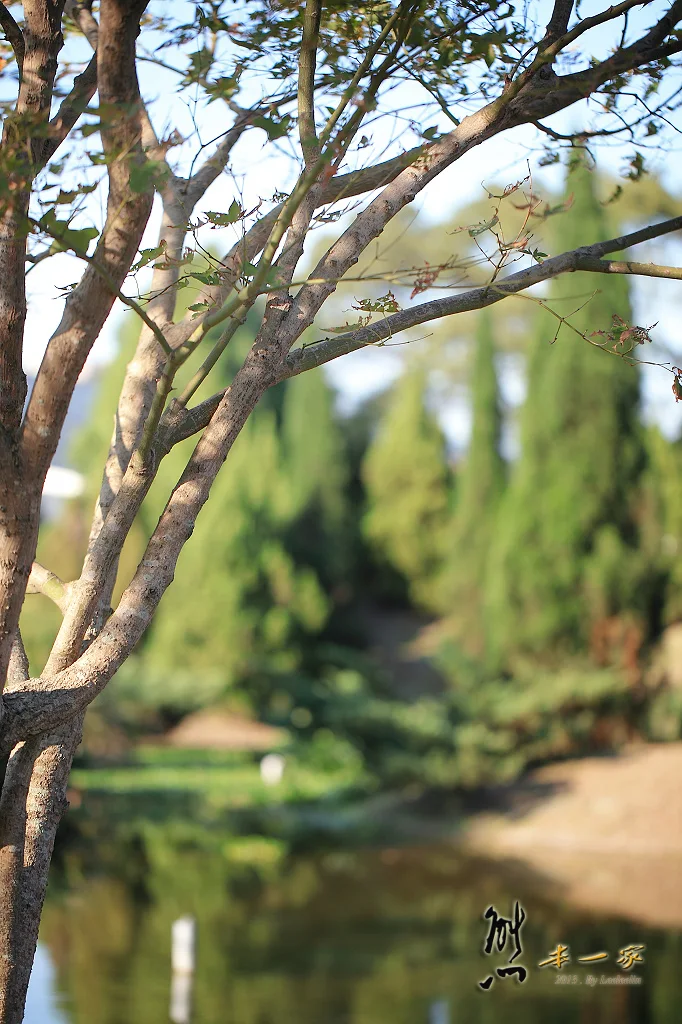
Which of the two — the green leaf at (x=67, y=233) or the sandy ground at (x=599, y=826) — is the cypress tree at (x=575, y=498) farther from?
the green leaf at (x=67, y=233)

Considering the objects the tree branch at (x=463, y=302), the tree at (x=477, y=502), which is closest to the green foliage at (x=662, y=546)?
the tree at (x=477, y=502)

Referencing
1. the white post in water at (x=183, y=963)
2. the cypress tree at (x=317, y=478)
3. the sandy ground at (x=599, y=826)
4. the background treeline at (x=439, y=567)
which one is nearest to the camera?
the white post in water at (x=183, y=963)

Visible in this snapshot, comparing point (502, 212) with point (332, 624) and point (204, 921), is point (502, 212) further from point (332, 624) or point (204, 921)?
point (204, 921)

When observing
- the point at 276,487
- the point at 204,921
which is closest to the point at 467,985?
the point at 204,921

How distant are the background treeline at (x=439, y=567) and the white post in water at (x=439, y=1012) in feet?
9.75

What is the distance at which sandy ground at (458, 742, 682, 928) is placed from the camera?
22.2ft

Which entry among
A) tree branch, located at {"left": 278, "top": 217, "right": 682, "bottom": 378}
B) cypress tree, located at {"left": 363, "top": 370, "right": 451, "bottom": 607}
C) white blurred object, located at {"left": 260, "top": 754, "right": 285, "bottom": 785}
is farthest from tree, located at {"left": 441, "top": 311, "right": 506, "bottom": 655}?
tree branch, located at {"left": 278, "top": 217, "right": 682, "bottom": 378}

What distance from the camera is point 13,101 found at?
201cm

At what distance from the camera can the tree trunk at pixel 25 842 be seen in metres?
1.95

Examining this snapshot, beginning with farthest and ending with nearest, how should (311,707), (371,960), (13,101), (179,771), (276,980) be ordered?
(179,771) < (311,707) < (371,960) < (276,980) < (13,101)

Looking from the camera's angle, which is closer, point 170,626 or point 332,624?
point 170,626

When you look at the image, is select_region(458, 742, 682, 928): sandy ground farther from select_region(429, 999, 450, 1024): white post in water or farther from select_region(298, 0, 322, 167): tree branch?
select_region(298, 0, 322, 167): tree branch

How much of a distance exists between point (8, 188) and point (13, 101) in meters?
0.47

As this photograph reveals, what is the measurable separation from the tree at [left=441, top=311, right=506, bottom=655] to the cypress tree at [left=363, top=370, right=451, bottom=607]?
134 centimetres
